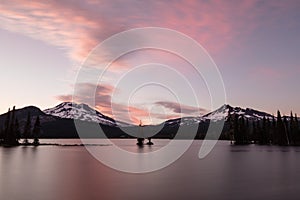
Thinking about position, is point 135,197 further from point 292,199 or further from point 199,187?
point 292,199

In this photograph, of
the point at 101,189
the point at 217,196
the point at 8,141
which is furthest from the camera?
the point at 8,141

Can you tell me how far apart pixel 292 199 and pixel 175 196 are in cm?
1211

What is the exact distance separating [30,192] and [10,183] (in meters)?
8.95

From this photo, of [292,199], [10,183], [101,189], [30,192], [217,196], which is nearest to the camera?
[292,199]

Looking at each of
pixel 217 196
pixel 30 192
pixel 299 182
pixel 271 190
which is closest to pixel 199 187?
pixel 217 196

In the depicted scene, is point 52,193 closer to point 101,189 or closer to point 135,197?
point 101,189

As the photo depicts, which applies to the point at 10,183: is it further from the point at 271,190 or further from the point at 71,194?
the point at 271,190

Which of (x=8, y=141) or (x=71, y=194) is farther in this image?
(x=8, y=141)

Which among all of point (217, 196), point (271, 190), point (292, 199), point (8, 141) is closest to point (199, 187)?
point (217, 196)

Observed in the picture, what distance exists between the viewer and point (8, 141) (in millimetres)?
169875

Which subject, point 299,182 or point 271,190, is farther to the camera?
point 299,182

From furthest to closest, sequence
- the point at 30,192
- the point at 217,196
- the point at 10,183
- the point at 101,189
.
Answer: the point at 10,183 → the point at 101,189 → the point at 30,192 → the point at 217,196

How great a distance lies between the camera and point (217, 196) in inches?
1314

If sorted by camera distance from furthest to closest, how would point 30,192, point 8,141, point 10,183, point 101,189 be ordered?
point 8,141 → point 10,183 → point 101,189 → point 30,192
